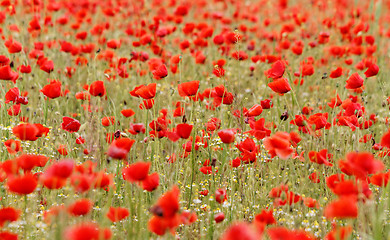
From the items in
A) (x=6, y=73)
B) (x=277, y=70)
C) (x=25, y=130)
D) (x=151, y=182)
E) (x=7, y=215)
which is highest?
(x=277, y=70)

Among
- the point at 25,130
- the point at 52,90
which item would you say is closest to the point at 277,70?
the point at 52,90

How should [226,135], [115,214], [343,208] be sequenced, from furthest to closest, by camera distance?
1. [226,135]
2. [115,214]
3. [343,208]

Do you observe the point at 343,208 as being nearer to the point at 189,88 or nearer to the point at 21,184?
the point at 21,184

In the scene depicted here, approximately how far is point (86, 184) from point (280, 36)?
479cm

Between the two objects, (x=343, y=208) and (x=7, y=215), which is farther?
(x=7, y=215)

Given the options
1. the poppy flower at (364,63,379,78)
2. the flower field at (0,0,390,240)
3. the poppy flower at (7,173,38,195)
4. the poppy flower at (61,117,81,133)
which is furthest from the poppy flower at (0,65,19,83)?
the poppy flower at (364,63,379,78)

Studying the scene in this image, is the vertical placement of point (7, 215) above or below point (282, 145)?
below

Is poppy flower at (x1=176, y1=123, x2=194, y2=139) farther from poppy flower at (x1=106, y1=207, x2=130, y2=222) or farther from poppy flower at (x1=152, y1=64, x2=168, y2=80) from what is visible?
poppy flower at (x1=152, y1=64, x2=168, y2=80)

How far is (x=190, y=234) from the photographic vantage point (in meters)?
2.61

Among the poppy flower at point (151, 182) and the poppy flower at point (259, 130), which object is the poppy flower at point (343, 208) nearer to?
the poppy flower at point (151, 182)

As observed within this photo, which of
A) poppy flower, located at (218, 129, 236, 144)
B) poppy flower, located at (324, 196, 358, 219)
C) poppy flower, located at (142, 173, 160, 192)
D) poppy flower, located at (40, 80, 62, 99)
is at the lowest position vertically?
poppy flower, located at (142, 173, 160, 192)

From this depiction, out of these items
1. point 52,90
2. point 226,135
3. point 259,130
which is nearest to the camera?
point 226,135

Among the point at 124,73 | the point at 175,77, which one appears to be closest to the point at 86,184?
the point at 124,73

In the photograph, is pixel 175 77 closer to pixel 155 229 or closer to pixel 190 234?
pixel 190 234
